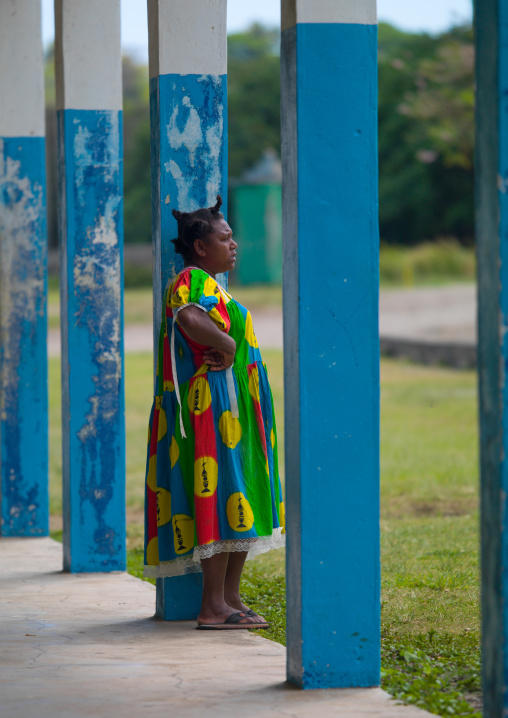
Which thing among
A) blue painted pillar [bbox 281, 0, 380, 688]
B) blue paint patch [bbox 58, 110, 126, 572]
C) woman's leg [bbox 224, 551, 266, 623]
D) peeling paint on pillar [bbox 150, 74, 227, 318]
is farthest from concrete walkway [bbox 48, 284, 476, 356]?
blue painted pillar [bbox 281, 0, 380, 688]

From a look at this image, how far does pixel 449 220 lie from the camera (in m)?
35.8

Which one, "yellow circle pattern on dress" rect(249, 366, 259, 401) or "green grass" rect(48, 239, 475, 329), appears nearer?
"yellow circle pattern on dress" rect(249, 366, 259, 401)

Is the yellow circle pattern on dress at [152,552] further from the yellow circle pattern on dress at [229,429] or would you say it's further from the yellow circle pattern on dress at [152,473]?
the yellow circle pattern on dress at [229,429]

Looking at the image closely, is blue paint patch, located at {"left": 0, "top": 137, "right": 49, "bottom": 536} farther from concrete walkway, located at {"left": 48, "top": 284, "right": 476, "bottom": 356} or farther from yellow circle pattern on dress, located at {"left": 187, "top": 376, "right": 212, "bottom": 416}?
concrete walkway, located at {"left": 48, "top": 284, "right": 476, "bottom": 356}

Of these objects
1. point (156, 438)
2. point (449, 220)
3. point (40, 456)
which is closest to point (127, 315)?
point (449, 220)

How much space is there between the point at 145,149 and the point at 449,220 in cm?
1146

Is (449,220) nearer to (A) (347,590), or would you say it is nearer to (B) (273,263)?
(B) (273,263)

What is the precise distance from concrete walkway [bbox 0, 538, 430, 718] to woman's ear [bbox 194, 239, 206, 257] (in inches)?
63.4

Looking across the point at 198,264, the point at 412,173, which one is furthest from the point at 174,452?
the point at 412,173

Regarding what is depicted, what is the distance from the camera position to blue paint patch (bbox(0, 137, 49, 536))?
757cm

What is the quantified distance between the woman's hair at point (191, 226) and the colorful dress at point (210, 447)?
19 centimetres

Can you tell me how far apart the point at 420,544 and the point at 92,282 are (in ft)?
8.26

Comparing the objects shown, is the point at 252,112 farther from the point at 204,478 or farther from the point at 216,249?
the point at 204,478

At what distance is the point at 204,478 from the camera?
4602mm
